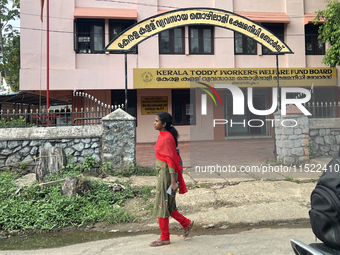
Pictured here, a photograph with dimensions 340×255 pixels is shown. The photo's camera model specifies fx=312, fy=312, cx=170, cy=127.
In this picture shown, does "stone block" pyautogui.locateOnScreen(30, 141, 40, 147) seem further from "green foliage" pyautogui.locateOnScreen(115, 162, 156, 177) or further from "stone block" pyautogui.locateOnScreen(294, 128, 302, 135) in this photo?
"stone block" pyautogui.locateOnScreen(294, 128, 302, 135)

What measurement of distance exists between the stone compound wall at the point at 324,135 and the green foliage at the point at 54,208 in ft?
17.9

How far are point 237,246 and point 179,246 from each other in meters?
0.69

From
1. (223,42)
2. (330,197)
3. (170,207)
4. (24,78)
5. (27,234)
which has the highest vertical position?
(223,42)

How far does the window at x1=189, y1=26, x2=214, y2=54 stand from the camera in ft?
50.0

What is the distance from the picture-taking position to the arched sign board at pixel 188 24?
27.5ft

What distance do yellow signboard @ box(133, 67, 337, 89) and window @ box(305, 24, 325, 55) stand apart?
47.5 inches

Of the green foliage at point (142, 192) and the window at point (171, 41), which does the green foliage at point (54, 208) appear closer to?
the green foliage at point (142, 192)

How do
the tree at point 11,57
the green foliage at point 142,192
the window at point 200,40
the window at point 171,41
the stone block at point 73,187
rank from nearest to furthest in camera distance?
the stone block at point 73,187, the green foliage at point 142,192, the window at point 171,41, the window at point 200,40, the tree at point 11,57

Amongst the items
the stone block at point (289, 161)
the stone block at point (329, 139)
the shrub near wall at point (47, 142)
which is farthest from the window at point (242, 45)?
the shrub near wall at point (47, 142)

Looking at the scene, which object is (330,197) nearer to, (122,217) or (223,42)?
(122,217)

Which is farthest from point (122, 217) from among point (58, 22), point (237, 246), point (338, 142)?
point (58, 22)

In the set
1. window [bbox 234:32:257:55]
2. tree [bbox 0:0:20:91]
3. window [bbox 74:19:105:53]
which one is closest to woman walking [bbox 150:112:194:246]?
window [bbox 74:19:105:53]

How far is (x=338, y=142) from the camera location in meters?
8.62

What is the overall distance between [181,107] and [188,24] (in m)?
7.60
